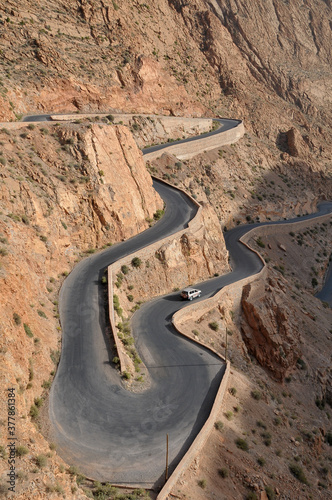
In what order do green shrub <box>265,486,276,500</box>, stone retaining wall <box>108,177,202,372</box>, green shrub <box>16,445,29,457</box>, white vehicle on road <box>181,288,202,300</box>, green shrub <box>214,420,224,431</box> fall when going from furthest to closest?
white vehicle on road <box>181,288,202,300</box> → stone retaining wall <box>108,177,202,372</box> → green shrub <box>214,420,224,431</box> → green shrub <box>265,486,276,500</box> → green shrub <box>16,445,29,457</box>

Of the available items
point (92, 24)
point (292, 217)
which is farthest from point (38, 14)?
point (292, 217)

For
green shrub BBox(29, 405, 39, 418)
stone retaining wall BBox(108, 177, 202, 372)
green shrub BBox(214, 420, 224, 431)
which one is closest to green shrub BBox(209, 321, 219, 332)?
stone retaining wall BBox(108, 177, 202, 372)

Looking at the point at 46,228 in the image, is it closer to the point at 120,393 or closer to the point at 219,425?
the point at 120,393

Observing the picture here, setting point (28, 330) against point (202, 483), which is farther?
point (28, 330)

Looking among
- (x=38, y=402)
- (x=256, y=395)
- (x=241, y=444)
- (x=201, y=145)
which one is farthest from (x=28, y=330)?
(x=201, y=145)

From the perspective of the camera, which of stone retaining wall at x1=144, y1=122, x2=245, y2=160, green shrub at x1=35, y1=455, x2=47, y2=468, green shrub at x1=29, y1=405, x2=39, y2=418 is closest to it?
green shrub at x1=35, y1=455, x2=47, y2=468

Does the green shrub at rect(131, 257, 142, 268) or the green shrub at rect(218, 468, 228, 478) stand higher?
the green shrub at rect(131, 257, 142, 268)

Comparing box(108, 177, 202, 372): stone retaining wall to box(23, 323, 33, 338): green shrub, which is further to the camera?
box(108, 177, 202, 372): stone retaining wall

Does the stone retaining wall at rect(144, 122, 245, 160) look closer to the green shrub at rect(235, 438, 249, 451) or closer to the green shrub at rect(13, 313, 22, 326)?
the green shrub at rect(13, 313, 22, 326)
